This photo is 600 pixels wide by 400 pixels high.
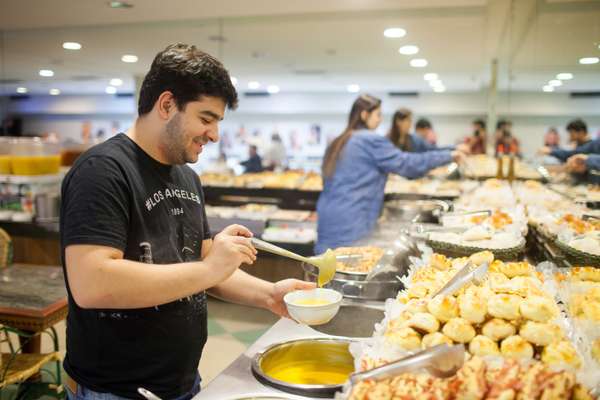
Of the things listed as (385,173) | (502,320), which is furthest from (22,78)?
(502,320)

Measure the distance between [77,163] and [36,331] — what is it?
1717 mm

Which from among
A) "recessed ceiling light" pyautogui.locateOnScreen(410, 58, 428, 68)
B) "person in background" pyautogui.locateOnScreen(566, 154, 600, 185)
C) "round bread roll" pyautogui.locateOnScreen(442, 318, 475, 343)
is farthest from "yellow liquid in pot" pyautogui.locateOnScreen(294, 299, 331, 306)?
"recessed ceiling light" pyautogui.locateOnScreen(410, 58, 428, 68)

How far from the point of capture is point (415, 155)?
13.0ft

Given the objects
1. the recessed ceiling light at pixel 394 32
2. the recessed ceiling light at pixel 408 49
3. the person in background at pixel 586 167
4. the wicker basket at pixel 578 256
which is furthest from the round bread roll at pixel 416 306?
the recessed ceiling light at pixel 408 49

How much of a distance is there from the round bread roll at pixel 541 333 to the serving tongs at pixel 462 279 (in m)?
0.22

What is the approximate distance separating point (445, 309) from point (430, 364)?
0.23 meters

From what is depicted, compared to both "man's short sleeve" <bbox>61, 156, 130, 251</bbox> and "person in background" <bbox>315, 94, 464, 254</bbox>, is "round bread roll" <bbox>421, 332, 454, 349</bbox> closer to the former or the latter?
"man's short sleeve" <bbox>61, 156, 130, 251</bbox>

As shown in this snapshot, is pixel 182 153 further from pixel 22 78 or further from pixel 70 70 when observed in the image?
pixel 22 78

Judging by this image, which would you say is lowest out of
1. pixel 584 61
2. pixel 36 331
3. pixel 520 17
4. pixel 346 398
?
pixel 36 331

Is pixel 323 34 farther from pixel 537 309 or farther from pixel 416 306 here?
pixel 537 309

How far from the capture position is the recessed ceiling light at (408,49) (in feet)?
23.4

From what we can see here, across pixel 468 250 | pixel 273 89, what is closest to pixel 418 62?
pixel 273 89

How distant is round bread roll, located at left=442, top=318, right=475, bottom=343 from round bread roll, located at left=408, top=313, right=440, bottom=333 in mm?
29

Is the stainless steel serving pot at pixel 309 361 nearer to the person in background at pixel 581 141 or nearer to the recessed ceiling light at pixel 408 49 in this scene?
the person in background at pixel 581 141
